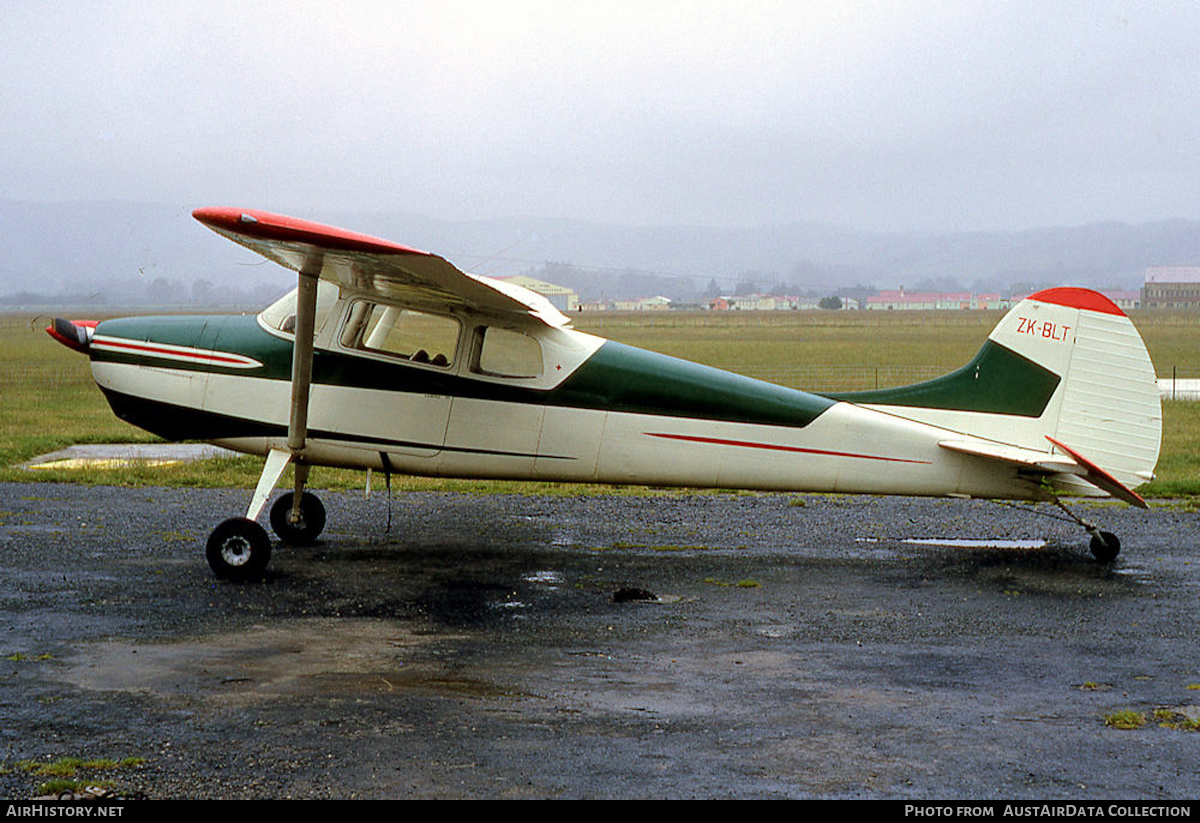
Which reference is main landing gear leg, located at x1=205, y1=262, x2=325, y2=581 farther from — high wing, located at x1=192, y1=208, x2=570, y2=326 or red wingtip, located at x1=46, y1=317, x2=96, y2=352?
red wingtip, located at x1=46, y1=317, x2=96, y2=352

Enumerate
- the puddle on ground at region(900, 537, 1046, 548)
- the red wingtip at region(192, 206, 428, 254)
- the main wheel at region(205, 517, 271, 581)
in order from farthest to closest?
1. the puddle on ground at region(900, 537, 1046, 548)
2. the main wheel at region(205, 517, 271, 581)
3. the red wingtip at region(192, 206, 428, 254)

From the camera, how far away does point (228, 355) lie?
32.5ft

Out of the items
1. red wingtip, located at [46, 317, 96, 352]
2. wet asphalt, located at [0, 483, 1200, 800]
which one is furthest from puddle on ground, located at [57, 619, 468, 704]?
red wingtip, located at [46, 317, 96, 352]

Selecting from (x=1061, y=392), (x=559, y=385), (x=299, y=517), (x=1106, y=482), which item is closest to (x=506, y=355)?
(x=559, y=385)

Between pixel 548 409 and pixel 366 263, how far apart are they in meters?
2.19

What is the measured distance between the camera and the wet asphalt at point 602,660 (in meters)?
5.18

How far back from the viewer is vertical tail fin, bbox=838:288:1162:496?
9.92 meters

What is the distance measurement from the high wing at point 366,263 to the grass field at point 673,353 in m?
5.08

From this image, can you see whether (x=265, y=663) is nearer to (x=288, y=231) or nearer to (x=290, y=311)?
(x=288, y=231)

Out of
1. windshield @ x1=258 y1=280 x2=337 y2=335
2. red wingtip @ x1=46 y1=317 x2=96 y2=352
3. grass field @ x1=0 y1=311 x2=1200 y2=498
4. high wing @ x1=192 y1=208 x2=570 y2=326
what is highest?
high wing @ x1=192 y1=208 x2=570 y2=326

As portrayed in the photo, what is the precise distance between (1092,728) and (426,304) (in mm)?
6360

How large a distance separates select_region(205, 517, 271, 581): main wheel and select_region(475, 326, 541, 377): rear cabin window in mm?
2380

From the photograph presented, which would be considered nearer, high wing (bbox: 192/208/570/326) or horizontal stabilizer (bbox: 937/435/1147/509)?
high wing (bbox: 192/208/570/326)
